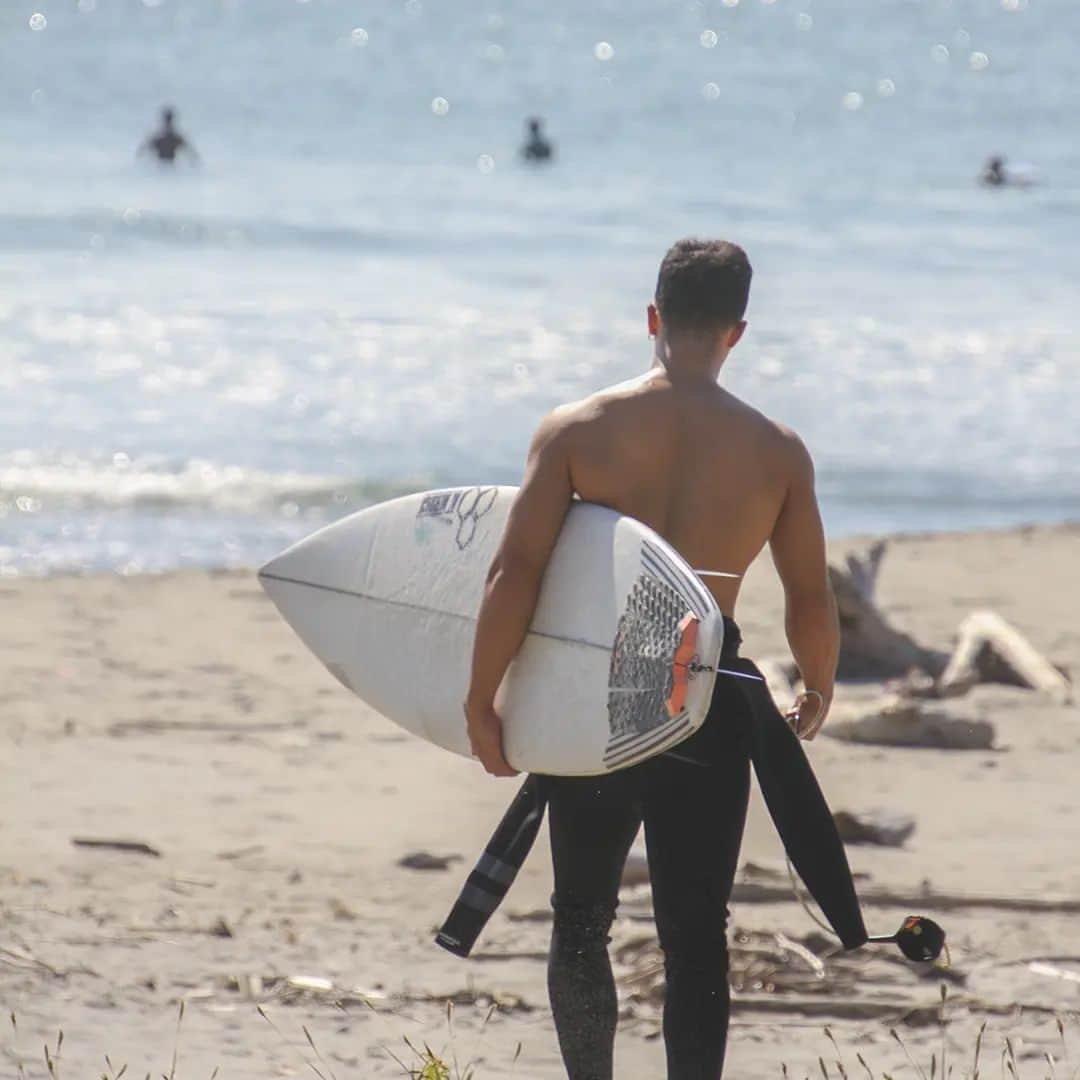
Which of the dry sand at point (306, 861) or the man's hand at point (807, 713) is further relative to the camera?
the dry sand at point (306, 861)

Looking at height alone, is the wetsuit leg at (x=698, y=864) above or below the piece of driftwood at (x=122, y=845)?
above

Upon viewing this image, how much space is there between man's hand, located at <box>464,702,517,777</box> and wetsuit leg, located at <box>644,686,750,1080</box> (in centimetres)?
25

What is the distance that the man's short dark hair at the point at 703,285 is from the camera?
3.30 meters

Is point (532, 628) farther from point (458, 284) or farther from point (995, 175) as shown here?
point (995, 175)

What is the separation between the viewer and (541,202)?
30.8 meters

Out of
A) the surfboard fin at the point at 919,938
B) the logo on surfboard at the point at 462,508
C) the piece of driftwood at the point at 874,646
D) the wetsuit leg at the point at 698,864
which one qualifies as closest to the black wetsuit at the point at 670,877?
the wetsuit leg at the point at 698,864

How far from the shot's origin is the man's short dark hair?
3.30m

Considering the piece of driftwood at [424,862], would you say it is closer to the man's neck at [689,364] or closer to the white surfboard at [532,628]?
the white surfboard at [532,628]

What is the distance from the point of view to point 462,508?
377 cm

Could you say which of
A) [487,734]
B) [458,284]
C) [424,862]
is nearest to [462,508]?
[487,734]

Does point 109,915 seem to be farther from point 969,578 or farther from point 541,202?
point 541,202

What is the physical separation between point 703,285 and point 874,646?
5.50 meters

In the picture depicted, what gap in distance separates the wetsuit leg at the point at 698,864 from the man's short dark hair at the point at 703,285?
1.93 ft

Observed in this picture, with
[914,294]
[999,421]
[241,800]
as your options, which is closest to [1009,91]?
[914,294]
